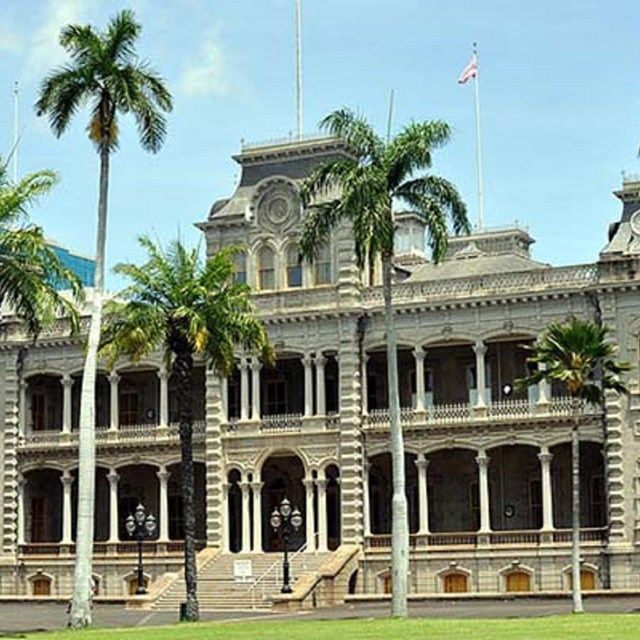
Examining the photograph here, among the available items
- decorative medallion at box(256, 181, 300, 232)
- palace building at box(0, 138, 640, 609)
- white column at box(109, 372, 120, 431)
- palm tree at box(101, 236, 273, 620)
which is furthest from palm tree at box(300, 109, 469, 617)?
white column at box(109, 372, 120, 431)

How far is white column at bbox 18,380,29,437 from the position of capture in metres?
72.9

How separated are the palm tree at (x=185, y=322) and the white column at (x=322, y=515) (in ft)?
48.5

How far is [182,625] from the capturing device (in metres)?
47.0

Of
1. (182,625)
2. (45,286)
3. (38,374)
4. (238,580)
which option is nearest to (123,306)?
(45,286)

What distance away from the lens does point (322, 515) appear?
65.0m

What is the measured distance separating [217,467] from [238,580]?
6450mm

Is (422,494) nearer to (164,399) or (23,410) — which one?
(164,399)

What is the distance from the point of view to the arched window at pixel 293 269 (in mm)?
67562

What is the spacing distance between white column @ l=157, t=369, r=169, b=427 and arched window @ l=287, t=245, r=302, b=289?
267 inches

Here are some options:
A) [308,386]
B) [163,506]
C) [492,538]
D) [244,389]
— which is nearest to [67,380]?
[163,506]

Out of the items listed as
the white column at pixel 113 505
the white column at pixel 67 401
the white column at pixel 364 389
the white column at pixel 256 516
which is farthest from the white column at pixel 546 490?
the white column at pixel 67 401

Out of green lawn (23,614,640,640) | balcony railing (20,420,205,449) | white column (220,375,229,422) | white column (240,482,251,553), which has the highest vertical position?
white column (220,375,229,422)

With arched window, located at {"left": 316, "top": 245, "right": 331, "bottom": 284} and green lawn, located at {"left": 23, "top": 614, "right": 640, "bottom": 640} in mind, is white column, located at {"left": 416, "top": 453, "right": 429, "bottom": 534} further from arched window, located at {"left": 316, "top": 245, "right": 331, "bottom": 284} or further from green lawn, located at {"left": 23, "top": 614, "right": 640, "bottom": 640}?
green lawn, located at {"left": 23, "top": 614, "right": 640, "bottom": 640}

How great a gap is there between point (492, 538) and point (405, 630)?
2421 centimetres
